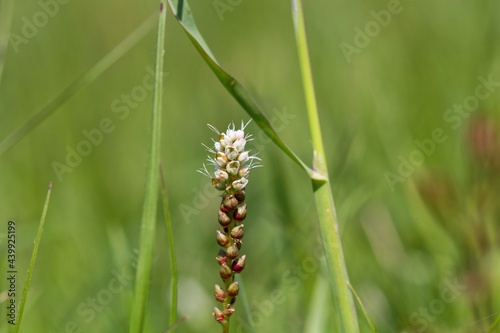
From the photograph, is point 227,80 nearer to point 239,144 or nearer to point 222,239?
point 239,144

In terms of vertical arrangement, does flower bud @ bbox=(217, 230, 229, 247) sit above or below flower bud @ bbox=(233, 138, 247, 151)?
below

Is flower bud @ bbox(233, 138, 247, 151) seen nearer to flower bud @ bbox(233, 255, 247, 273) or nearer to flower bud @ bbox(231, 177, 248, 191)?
flower bud @ bbox(231, 177, 248, 191)

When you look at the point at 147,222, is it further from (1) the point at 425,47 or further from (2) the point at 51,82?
(2) the point at 51,82

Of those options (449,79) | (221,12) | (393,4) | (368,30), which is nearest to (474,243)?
(449,79)

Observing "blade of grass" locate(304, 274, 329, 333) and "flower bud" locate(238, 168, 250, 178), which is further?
"blade of grass" locate(304, 274, 329, 333)

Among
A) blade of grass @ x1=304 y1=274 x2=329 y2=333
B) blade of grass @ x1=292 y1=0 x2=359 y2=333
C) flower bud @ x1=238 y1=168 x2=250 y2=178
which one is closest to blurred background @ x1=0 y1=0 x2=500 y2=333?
blade of grass @ x1=304 y1=274 x2=329 y2=333

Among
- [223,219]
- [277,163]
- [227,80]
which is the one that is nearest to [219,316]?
[223,219]
